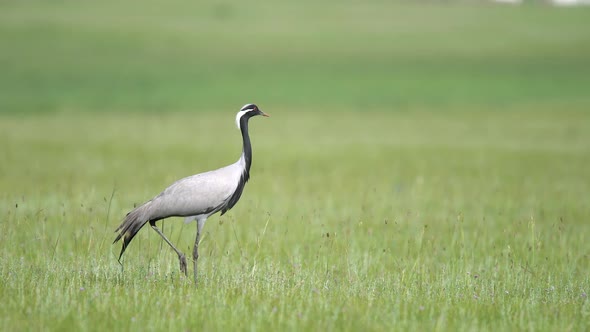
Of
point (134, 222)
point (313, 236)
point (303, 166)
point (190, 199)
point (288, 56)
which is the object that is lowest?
point (313, 236)

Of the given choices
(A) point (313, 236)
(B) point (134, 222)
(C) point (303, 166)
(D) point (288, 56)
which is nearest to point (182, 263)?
(B) point (134, 222)

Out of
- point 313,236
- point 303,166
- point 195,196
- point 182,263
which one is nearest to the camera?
point 195,196

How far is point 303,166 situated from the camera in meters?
19.0

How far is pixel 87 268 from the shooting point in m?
7.43

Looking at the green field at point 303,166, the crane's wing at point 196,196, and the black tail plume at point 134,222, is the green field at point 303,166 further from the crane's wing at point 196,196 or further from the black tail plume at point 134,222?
the crane's wing at point 196,196

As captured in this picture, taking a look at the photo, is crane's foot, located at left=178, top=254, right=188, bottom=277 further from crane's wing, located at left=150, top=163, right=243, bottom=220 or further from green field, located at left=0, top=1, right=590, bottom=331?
crane's wing, located at left=150, top=163, right=243, bottom=220

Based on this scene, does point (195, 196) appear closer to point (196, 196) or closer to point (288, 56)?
point (196, 196)

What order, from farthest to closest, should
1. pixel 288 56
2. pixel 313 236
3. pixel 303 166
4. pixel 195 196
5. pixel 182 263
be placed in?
pixel 288 56, pixel 303 166, pixel 313 236, pixel 182 263, pixel 195 196

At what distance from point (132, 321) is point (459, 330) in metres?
2.71

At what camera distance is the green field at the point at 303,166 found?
6.41 meters

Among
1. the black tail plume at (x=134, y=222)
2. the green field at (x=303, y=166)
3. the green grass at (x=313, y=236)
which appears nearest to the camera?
the green grass at (x=313, y=236)

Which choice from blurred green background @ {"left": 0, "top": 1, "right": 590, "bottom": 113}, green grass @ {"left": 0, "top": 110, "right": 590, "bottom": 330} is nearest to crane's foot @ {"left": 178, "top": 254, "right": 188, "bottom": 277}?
green grass @ {"left": 0, "top": 110, "right": 590, "bottom": 330}

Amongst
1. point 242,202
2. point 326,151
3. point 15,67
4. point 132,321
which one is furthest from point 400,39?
point 132,321

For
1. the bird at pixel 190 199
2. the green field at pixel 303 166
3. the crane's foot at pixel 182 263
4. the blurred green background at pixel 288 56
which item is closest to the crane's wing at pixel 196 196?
the bird at pixel 190 199
